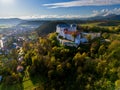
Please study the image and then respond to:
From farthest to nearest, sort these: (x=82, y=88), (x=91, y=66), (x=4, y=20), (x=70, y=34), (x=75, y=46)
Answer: (x=4, y=20) < (x=70, y=34) < (x=75, y=46) < (x=91, y=66) < (x=82, y=88)

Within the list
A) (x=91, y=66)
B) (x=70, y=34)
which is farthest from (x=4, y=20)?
(x=91, y=66)

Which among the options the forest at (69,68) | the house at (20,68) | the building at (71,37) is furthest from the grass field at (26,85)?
the building at (71,37)

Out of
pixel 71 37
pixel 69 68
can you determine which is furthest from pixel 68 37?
pixel 69 68

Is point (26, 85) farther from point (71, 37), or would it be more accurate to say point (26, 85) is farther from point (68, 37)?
A: point (68, 37)

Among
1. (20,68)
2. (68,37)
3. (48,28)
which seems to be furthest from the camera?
(48,28)

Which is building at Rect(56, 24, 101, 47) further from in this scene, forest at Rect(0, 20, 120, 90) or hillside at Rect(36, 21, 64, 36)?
hillside at Rect(36, 21, 64, 36)

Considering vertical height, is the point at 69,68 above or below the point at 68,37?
below

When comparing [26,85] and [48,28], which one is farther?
[48,28]

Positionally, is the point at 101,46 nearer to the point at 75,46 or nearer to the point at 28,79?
the point at 75,46

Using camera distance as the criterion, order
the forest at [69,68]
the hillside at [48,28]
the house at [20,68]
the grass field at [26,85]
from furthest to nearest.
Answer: the hillside at [48,28], the house at [20,68], the grass field at [26,85], the forest at [69,68]

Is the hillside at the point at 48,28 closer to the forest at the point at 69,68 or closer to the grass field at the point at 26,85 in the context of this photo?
the forest at the point at 69,68

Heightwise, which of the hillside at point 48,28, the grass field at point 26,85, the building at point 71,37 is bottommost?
the grass field at point 26,85
